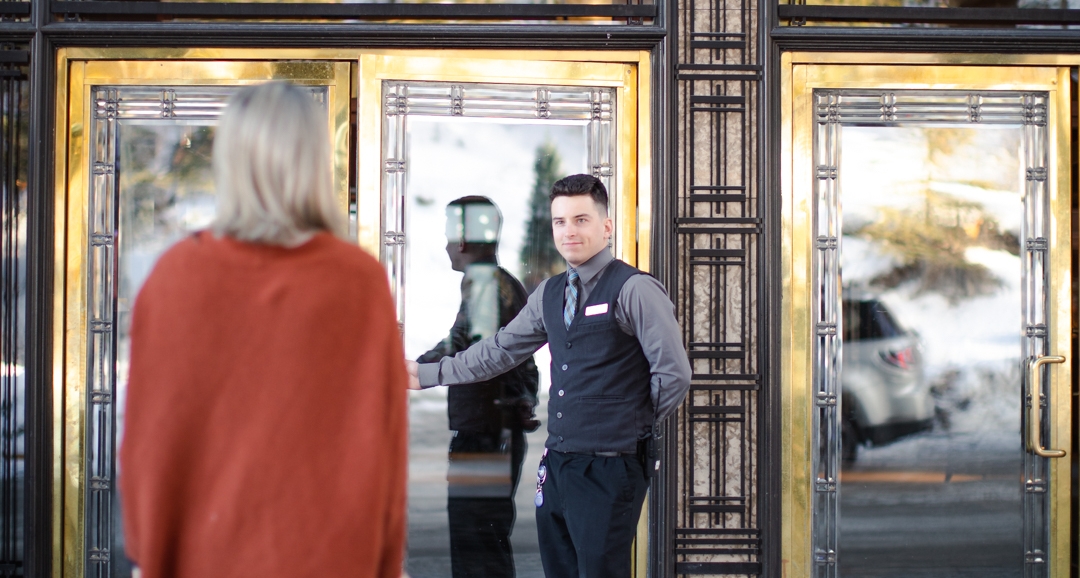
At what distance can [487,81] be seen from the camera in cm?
357

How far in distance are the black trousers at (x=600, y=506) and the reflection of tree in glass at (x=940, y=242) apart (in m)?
1.60

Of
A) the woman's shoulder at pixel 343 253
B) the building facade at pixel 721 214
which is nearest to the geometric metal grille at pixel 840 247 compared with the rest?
the building facade at pixel 721 214

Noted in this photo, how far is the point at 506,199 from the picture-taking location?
11.8ft

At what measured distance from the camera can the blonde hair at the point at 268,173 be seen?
1453 millimetres

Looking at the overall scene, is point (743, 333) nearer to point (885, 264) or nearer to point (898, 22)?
point (885, 264)

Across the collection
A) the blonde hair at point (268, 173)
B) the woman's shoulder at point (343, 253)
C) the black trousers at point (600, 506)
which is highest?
the blonde hair at point (268, 173)

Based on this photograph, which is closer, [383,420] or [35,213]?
[383,420]

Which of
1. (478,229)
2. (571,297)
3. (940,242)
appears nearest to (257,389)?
(571,297)

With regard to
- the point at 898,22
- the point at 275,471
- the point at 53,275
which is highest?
the point at 898,22

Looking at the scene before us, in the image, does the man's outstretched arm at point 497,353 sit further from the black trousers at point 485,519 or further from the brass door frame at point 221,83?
the brass door frame at point 221,83

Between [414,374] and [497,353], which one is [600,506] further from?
[414,374]

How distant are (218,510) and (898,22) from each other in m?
3.37

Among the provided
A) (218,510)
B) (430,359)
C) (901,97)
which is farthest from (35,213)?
(901,97)

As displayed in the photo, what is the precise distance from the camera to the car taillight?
3.63m
